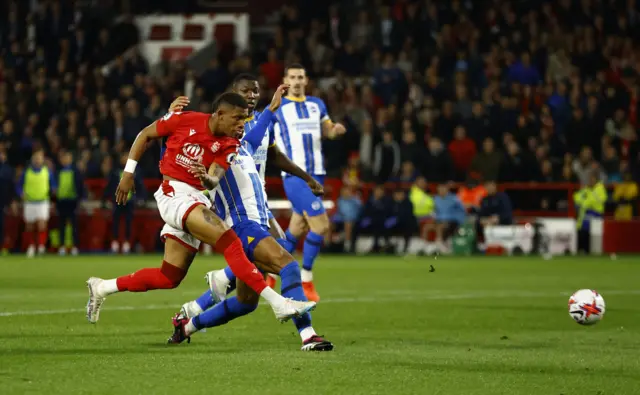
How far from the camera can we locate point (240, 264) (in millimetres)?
8453

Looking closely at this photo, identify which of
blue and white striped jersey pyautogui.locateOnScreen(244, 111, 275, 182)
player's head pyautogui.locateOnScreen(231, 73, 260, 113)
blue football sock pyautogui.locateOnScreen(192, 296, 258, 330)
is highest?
player's head pyautogui.locateOnScreen(231, 73, 260, 113)

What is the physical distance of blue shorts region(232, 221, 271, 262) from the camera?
8750 mm

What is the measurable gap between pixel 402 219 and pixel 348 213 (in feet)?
3.69

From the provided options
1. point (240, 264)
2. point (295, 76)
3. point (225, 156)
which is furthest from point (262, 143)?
point (295, 76)

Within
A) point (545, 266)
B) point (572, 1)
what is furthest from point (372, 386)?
point (572, 1)

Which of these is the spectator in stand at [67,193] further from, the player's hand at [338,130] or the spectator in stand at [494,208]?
the player's hand at [338,130]

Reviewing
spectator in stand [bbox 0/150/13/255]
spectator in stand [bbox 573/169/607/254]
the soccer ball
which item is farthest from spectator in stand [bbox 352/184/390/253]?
the soccer ball

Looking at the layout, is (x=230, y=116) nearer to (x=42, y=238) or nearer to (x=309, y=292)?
(x=309, y=292)

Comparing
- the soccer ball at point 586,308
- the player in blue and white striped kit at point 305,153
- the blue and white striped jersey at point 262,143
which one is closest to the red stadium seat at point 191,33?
the player in blue and white striped kit at point 305,153

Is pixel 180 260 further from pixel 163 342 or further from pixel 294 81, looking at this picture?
pixel 294 81

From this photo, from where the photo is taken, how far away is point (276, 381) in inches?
281

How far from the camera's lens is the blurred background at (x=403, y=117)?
25.8 metres

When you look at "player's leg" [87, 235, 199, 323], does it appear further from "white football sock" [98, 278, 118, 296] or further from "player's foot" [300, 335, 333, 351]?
"player's foot" [300, 335, 333, 351]

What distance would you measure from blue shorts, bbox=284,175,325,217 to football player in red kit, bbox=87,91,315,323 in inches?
202
